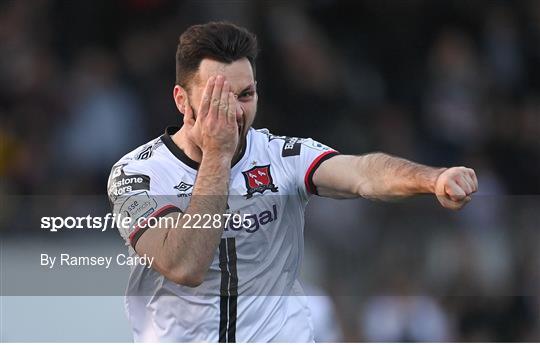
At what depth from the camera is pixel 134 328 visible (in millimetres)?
4160

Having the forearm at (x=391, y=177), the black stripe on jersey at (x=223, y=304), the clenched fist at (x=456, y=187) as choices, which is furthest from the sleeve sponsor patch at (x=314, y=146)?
the clenched fist at (x=456, y=187)

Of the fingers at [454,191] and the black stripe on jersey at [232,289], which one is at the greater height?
the fingers at [454,191]

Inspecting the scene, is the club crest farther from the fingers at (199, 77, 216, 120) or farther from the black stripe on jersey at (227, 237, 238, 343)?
the fingers at (199, 77, 216, 120)

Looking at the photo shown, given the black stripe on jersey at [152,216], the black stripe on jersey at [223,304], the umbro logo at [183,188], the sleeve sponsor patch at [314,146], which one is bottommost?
the black stripe on jersey at [223,304]

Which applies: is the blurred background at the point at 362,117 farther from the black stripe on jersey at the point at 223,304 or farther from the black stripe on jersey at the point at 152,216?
the black stripe on jersey at the point at 152,216

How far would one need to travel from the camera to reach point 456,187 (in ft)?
10.9

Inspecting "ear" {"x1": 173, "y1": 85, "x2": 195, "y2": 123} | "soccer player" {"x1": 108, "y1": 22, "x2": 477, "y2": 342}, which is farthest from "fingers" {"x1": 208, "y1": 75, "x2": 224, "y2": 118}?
"ear" {"x1": 173, "y1": 85, "x2": 195, "y2": 123}

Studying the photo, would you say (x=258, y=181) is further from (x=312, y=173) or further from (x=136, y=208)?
(x=136, y=208)

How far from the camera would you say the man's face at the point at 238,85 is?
4059 mm

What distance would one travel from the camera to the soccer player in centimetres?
386

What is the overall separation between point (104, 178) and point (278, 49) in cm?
209

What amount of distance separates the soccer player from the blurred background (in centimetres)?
245

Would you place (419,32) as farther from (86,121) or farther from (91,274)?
(91,274)

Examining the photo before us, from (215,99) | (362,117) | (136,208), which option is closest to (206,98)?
(215,99)
